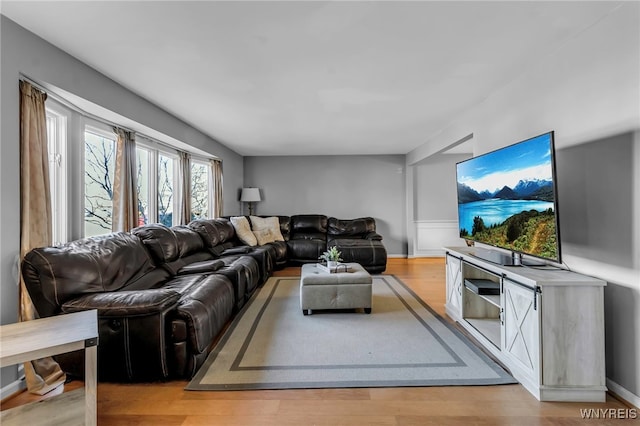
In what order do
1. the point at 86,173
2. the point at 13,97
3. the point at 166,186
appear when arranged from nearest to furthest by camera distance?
the point at 13,97 → the point at 86,173 → the point at 166,186

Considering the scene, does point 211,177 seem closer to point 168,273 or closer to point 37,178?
point 168,273

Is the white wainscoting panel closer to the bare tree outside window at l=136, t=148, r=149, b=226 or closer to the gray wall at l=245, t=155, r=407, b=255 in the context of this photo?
the gray wall at l=245, t=155, r=407, b=255

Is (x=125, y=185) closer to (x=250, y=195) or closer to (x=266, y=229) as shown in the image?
(x=266, y=229)

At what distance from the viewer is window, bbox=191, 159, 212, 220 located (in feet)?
17.6

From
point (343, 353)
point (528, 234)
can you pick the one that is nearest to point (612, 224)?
point (528, 234)

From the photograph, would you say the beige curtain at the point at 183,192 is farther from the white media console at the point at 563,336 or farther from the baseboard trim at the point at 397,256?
the white media console at the point at 563,336

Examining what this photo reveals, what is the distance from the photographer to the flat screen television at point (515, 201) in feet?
6.37

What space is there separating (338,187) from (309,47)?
4.82m

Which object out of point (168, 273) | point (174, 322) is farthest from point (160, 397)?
point (168, 273)

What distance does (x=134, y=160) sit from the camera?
3.48 m

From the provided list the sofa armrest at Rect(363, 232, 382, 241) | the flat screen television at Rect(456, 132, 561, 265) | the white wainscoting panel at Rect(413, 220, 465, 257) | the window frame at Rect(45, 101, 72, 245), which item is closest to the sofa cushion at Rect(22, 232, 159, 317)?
the window frame at Rect(45, 101, 72, 245)

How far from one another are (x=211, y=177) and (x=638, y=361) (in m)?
5.82

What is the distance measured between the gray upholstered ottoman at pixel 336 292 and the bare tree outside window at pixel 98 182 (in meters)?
2.25

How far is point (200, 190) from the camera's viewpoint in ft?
18.3
